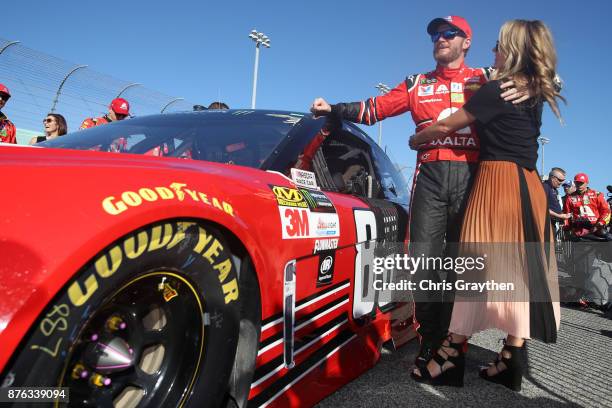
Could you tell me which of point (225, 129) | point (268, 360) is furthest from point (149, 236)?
point (225, 129)

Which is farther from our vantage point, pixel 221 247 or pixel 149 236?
pixel 221 247

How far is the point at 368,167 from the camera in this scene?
2555 mm

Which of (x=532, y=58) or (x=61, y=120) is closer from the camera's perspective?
(x=532, y=58)

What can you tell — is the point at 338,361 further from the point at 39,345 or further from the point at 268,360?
the point at 39,345

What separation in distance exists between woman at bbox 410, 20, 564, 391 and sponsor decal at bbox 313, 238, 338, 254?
682 millimetres

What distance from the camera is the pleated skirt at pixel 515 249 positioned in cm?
185

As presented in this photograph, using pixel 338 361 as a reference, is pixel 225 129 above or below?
above

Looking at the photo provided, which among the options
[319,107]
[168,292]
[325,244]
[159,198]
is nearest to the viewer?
[159,198]

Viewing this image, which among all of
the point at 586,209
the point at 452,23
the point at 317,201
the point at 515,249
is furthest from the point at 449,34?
the point at 586,209

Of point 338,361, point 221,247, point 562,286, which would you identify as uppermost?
point 221,247

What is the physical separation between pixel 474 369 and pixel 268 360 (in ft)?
5.14

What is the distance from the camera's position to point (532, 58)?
182 cm

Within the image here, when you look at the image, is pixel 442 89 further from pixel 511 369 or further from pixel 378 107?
pixel 511 369

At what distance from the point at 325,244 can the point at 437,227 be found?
0.77m
